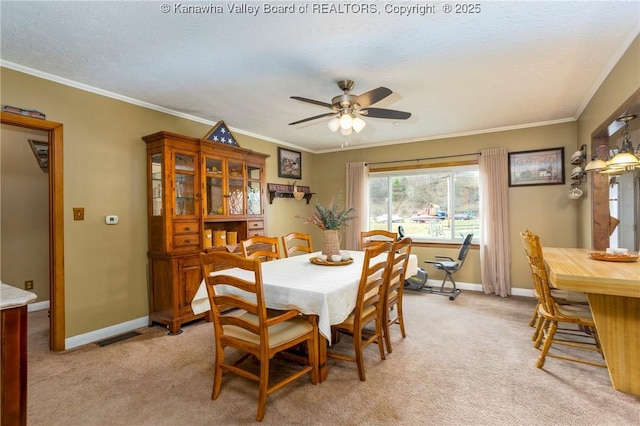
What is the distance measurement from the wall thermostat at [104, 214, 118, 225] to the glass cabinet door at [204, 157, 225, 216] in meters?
0.89

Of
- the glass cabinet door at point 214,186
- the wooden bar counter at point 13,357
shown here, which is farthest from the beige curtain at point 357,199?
the wooden bar counter at point 13,357

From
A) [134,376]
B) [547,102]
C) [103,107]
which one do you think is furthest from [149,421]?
[547,102]

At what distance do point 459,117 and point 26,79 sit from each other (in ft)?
14.7

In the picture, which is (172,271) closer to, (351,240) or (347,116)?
(347,116)

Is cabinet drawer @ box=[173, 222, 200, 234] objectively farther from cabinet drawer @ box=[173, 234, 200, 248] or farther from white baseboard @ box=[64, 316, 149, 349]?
white baseboard @ box=[64, 316, 149, 349]

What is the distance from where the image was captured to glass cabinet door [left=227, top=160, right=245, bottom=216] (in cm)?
392

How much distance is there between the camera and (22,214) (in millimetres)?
4129

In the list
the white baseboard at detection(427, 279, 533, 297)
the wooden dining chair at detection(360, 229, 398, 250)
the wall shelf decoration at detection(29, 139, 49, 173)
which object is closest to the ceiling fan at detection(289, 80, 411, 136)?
the wooden dining chair at detection(360, 229, 398, 250)

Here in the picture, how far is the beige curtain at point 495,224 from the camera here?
14.8 ft

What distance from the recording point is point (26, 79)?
2.62 metres

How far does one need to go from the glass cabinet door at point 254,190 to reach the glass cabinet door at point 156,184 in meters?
1.10

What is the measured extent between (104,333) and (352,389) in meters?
2.53

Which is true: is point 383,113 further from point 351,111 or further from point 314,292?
point 314,292

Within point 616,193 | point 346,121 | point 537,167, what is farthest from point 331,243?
point 616,193
